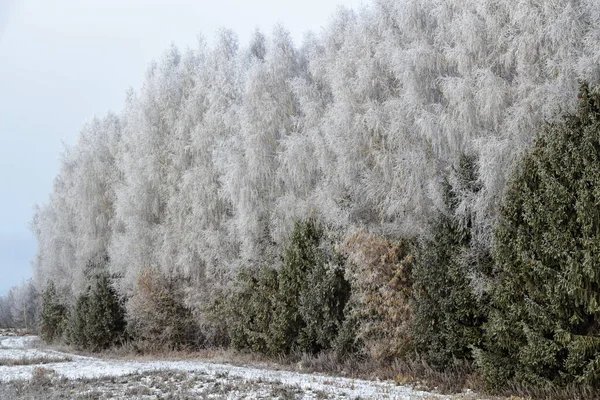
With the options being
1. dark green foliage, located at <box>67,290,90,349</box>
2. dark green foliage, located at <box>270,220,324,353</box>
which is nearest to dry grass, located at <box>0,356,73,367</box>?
dark green foliage, located at <box>270,220,324,353</box>

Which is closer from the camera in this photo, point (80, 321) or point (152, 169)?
point (152, 169)

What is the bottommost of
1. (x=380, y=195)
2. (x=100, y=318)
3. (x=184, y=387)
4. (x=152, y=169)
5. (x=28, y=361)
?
(x=184, y=387)

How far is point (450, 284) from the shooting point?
14930 millimetres

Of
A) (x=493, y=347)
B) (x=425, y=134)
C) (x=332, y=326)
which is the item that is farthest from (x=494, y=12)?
(x=332, y=326)

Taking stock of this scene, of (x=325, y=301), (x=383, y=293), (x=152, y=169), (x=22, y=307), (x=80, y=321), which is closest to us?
(x=383, y=293)

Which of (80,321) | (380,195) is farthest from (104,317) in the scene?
(380,195)

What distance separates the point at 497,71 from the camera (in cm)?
1530

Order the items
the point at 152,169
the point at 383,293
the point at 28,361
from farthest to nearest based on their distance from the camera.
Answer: the point at 152,169 < the point at 28,361 < the point at 383,293

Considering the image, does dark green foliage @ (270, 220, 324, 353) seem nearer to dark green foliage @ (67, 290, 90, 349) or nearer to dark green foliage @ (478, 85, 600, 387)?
dark green foliage @ (478, 85, 600, 387)

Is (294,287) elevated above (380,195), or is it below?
below

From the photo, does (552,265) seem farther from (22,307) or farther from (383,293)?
(22,307)

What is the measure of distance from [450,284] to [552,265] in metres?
3.20

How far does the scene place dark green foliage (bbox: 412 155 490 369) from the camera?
14.4 metres

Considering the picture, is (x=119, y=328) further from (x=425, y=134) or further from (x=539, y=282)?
(x=539, y=282)
